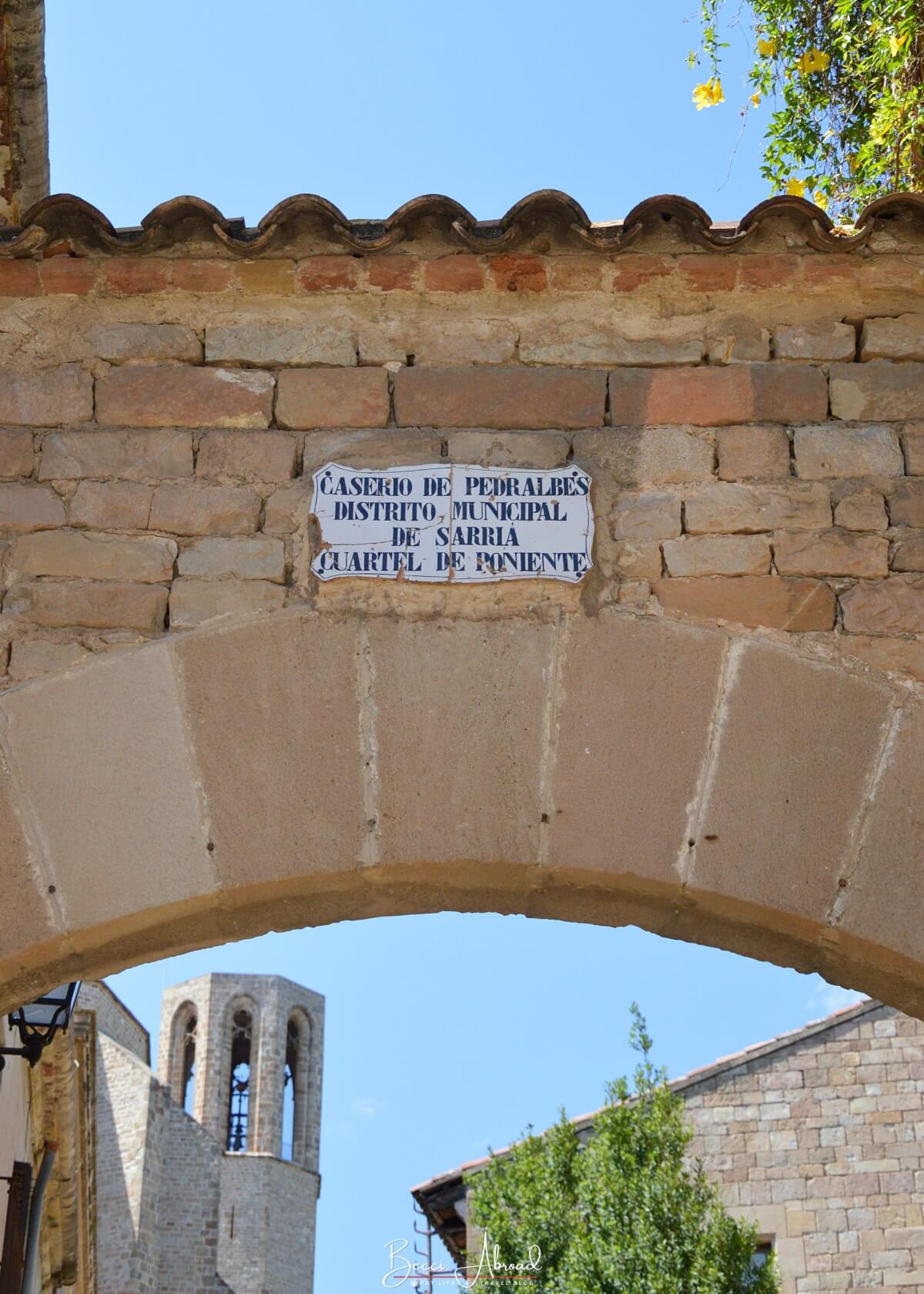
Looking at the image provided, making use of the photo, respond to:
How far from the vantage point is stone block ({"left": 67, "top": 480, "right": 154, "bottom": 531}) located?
126 inches

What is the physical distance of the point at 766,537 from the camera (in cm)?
318

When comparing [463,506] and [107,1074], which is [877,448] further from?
[107,1074]

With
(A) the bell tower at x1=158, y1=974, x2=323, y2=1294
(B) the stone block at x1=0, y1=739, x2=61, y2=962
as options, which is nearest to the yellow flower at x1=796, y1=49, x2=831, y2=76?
(B) the stone block at x1=0, y1=739, x2=61, y2=962

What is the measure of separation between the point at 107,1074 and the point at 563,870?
2565 cm

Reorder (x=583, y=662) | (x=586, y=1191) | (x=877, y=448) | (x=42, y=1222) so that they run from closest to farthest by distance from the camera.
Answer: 1. (x=583, y=662)
2. (x=877, y=448)
3. (x=42, y=1222)
4. (x=586, y=1191)

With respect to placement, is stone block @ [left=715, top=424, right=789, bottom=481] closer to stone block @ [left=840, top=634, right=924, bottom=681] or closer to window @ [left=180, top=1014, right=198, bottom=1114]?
stone block @ [left=840, top=634, right=924, bottom=681]

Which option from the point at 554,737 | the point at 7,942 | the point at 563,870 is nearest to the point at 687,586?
the point at 554,737

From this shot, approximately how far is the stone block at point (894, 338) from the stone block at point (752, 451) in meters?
0.30

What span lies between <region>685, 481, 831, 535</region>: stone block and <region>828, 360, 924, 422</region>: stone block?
22cm

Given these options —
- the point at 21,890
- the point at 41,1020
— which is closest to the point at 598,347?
the point at 21,890

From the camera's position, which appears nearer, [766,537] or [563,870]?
[563,870]

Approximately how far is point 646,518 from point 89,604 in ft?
3.87

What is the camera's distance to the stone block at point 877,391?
3307 millimetres

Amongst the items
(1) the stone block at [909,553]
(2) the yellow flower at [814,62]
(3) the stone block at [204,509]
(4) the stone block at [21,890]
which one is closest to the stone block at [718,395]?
(1) the stone block at [909,553]
